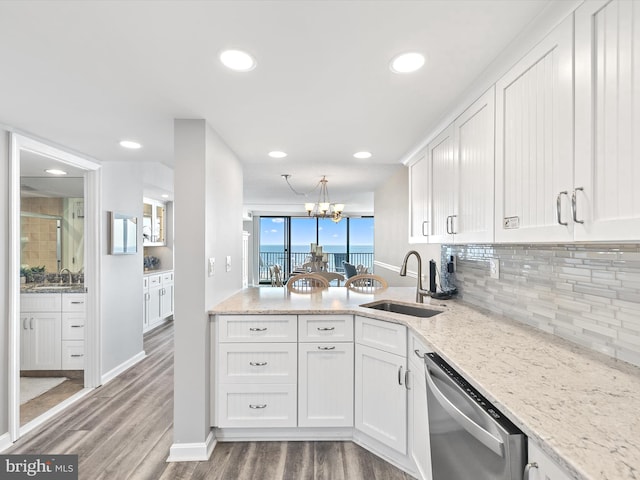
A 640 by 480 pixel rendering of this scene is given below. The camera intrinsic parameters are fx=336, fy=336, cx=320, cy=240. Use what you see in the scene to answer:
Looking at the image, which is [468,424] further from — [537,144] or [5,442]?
[5,442]

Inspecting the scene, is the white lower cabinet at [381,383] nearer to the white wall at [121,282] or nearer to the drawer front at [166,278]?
the white wall at [121,282]

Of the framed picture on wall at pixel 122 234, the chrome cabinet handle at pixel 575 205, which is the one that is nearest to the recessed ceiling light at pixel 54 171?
the framed picture on wall at pixel 122 234

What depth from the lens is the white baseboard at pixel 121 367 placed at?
3.41 m

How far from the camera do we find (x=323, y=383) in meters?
2.35

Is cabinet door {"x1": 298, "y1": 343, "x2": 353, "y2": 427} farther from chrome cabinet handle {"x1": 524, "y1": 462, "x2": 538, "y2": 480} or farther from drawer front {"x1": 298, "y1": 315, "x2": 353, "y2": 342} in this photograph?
chrome cabinet handle {"x1": 524, "y1": 462, "x2": 538, "y2": 480}

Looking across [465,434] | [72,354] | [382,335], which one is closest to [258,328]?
[382,335]

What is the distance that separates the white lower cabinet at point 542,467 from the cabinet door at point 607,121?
61 cm

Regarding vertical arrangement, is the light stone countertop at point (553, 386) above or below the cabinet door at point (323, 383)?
above

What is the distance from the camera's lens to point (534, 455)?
865 mm

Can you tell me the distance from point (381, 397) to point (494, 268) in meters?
1.10

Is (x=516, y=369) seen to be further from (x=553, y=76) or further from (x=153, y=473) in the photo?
(x=153, y=473)

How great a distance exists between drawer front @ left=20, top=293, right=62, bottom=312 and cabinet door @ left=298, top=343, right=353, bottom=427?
2.83m

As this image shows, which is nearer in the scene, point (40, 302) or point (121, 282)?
point (40, 302)

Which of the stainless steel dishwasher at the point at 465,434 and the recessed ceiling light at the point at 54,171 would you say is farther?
the recessed ceiling light at the point at 54,171
